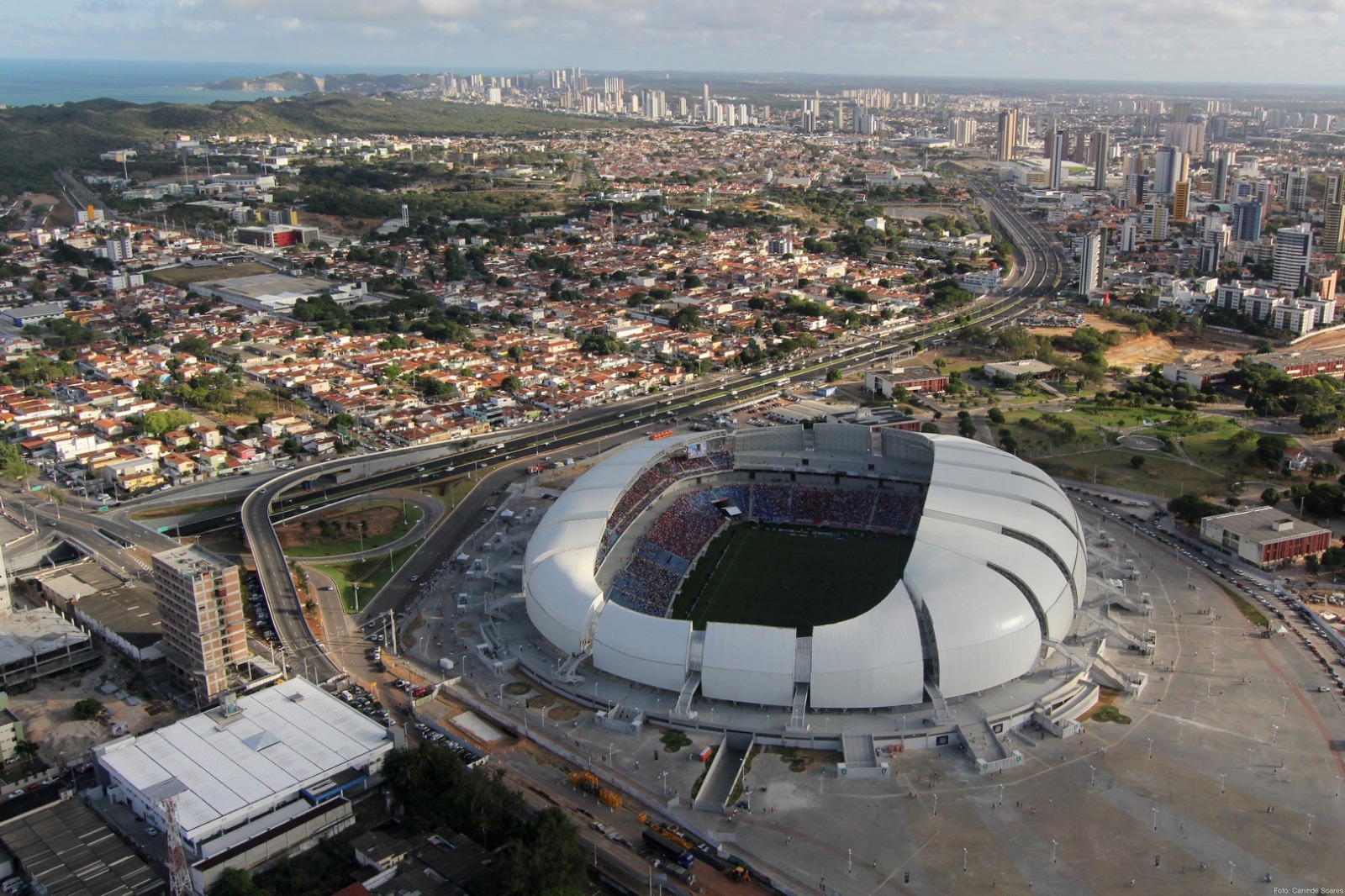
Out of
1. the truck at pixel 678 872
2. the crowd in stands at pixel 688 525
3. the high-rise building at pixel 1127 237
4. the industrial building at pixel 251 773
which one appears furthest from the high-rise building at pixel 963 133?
the truck at pixel 678 872

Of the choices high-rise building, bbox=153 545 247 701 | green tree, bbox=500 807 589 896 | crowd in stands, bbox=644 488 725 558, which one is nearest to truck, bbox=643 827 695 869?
green tree, bbox=500 807 589 896

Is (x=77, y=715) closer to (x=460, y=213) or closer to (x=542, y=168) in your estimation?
(x=460, y=213)

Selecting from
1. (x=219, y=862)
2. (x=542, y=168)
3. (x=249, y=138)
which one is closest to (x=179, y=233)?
(x=542, y=168)

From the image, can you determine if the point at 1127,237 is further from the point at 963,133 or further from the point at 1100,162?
the point at 963,133

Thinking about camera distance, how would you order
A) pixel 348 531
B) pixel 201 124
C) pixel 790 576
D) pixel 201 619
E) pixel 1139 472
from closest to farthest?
1. pixel 201 619
2. pixel 790 576
3. pixel 348 531
4. pixel 1139 472
5. pixel 201 124

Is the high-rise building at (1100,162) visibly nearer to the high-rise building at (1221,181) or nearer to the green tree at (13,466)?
the high-rise building at (1221,181)

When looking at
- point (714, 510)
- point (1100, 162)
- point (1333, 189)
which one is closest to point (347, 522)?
point (714, 510)
